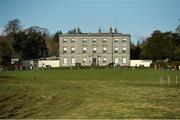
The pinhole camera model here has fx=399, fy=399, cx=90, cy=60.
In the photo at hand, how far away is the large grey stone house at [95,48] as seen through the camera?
10350 cm

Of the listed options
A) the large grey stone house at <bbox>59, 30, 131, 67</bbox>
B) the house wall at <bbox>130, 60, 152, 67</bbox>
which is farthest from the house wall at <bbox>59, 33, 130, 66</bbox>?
the house wall at <bbox>130, 60, 152, 67</bbox>

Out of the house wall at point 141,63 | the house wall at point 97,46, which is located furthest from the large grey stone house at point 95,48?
the house wall at point 141,63

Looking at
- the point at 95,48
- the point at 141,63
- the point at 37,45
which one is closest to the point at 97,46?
the point at 95,48

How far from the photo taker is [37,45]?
11406 cm

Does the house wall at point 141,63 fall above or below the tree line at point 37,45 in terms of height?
below

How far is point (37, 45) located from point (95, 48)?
19.2 metres

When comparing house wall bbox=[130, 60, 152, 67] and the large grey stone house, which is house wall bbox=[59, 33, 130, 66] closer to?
the large grey stone house

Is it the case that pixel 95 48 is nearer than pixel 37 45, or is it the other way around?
pixel 95 48

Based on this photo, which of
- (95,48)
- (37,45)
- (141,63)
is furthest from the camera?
(37,45)

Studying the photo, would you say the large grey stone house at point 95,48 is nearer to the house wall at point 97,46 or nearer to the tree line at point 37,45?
the house wall at point 97,46

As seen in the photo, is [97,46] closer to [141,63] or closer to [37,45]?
[141,63]

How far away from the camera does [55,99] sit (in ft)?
63.3

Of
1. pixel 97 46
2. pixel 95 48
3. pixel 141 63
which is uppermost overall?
pixel 97 46

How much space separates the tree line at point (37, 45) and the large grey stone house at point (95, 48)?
4.14 meters
